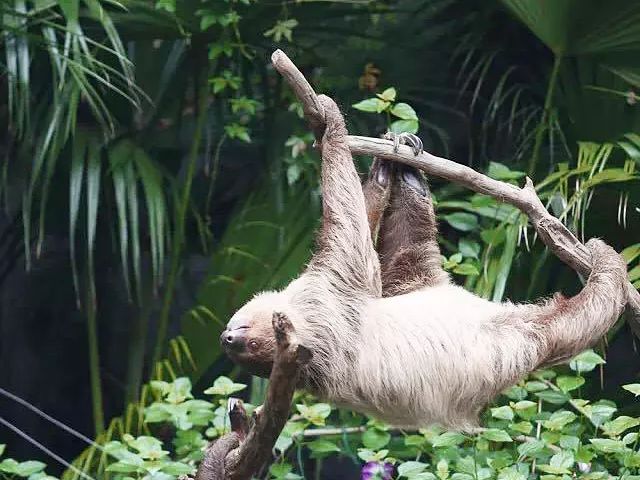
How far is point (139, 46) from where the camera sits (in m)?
5.53

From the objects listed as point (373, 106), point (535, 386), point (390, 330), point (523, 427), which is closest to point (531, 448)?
point (523, 427)

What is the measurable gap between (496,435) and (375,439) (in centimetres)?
49

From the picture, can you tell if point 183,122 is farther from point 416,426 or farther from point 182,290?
point 416,426

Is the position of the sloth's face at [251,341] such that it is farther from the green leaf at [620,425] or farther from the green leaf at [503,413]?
the green leaf at [620,425]

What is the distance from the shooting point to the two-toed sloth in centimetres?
345

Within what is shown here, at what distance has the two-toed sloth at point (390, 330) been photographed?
345cm

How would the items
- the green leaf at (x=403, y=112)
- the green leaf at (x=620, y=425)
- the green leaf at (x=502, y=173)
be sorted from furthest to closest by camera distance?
1. the green leaf at (x=502, y=173)
2. the green leaf at (x=403, y=112)
3. the green leaf at (x=620, y=425)

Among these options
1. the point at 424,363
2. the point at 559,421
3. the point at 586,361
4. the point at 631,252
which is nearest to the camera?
the point at 424,363

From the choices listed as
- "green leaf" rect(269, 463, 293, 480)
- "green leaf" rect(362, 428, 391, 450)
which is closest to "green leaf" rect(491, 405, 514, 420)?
"green leaf" rect(362, 428, 391, 450)

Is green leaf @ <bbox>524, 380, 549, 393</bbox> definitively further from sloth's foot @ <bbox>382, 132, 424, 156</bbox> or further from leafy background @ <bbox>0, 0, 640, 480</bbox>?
sloth's foot @ <bbox>382, 132, 424, 156</bbox>

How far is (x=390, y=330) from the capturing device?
353 cm

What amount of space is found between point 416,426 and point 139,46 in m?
2.77

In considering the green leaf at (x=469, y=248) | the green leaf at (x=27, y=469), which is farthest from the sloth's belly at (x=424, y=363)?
the green leaf at (x=27, y=469)

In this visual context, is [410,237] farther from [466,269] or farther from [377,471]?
[377,471]
